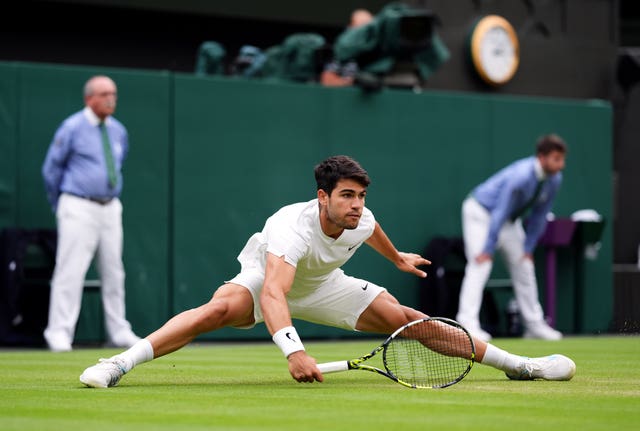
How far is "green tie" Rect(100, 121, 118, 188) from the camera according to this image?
13.5 meters

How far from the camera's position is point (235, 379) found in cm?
845

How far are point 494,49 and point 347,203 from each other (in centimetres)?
1447

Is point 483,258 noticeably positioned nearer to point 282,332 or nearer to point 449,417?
point 282,332

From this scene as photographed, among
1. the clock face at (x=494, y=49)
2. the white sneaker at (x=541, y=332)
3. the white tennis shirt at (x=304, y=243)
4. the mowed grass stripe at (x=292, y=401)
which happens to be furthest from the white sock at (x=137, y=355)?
the clock face at (x=494, y=49)

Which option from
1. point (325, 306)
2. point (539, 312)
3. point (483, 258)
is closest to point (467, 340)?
point (325, 306)

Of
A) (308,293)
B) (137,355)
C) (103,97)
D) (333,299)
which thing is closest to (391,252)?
(333,299)

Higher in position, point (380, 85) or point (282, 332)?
point (380, 85)

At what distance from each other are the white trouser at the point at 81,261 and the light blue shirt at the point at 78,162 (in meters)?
0.13

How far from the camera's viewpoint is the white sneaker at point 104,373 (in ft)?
24.1

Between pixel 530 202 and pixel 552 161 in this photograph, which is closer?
pixel 552 161

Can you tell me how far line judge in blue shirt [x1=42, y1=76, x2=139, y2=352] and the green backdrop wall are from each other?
2.97ft

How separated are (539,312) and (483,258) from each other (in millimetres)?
1331

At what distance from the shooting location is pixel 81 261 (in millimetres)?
13375

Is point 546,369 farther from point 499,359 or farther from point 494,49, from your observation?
point 494,49
